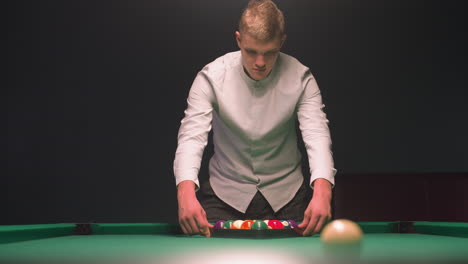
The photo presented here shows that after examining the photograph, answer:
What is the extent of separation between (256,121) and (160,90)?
5.41ft

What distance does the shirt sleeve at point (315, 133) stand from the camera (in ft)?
7.74

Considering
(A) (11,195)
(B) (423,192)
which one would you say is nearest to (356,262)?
(B) (423,192)

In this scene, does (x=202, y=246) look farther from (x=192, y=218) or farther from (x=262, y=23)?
(x=262, y=23)

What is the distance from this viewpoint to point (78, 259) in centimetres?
139

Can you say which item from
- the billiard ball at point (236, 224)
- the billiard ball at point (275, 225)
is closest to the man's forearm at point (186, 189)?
the billiard ball at point (236, 224)

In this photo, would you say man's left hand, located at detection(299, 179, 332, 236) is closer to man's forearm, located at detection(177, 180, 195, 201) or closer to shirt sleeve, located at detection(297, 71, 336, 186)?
shirt sleeve, located at detection(297, 71, 336, 186)

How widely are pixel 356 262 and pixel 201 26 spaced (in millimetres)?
3208

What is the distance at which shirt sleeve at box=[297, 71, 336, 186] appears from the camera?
2359 millimetres

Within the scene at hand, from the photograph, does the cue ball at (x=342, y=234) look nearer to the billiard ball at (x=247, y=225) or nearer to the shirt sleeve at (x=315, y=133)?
the billiard ball at (x=247, y=225)

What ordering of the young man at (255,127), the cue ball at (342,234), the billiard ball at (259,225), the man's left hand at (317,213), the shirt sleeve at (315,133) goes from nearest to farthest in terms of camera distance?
the cue ball at (342,234) → the billiard ball at (259,225) → the man's left hand at (317,213) → the shirt sleeve at (315,133) → the young man at (255,127)

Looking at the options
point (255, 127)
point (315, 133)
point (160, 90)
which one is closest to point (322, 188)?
point (315, 133)

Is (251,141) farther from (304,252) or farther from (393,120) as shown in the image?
(393,120)

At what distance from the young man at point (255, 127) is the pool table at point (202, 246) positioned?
48cm

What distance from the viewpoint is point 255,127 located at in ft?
8.83
